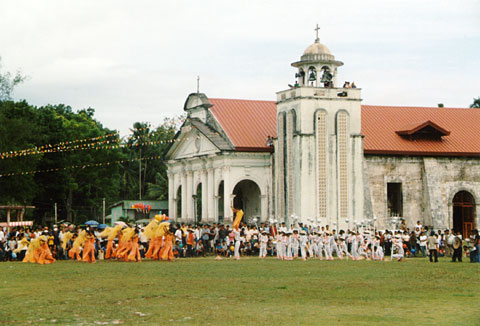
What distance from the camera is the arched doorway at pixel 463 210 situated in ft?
186

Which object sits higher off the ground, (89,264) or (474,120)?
(474,120)

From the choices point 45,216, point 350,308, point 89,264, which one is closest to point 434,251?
point 89,264

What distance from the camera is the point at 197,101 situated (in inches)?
2282

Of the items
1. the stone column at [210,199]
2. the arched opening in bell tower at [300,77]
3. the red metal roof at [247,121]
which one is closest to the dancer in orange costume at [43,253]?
the red metal roof at [247,121]

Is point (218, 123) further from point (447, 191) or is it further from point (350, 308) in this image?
point (350, 308)

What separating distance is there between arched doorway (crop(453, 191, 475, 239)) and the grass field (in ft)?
92.8

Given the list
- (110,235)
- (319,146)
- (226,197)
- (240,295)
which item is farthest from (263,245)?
(240,295)

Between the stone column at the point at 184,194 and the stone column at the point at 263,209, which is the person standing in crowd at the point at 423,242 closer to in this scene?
the stone column at the point at 263,209

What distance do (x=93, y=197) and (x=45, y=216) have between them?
4.86 meters

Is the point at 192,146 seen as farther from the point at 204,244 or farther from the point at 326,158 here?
the point at 204,244

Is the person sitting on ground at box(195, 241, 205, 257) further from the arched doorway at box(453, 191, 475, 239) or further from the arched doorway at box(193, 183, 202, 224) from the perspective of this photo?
the arched doorway at box(453, 191, 475, 239)

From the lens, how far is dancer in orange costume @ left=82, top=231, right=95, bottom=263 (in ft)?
111

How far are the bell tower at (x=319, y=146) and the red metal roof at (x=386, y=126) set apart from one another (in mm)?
2585

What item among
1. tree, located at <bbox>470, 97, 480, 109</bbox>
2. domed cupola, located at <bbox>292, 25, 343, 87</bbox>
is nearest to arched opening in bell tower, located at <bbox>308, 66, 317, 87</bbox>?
domed cupola, located at <bbox>292, 25, 343, 87</bbox>
